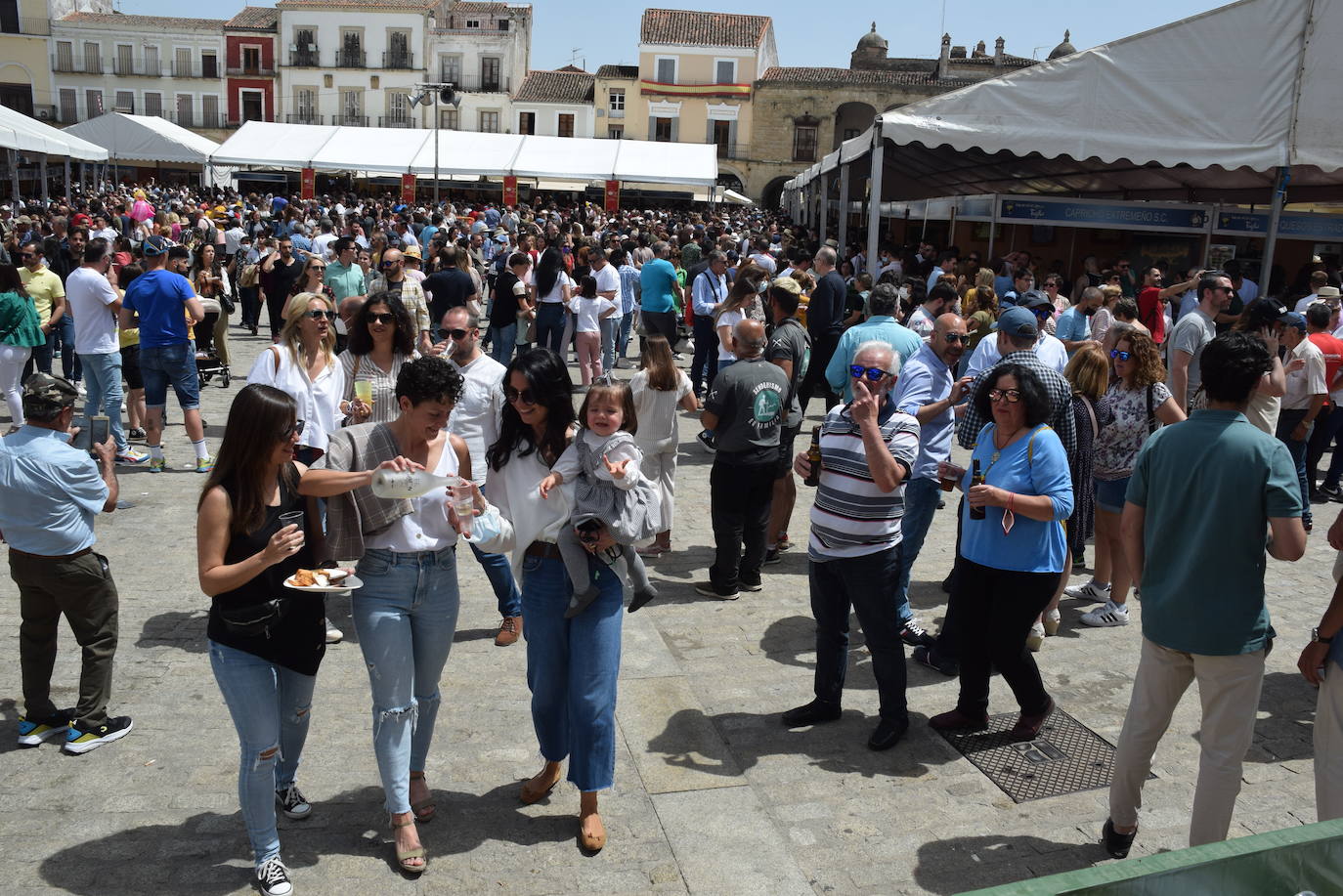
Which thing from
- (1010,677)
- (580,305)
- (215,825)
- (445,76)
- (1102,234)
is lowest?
(215,825)

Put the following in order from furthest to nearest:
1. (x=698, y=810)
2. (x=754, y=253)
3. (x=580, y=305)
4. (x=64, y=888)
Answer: (x=754, y=253)
(x=580, y=305)
(x=698, y=810)
(x=64, y=888)

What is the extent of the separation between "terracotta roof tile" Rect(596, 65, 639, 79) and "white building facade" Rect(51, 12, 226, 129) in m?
21.0

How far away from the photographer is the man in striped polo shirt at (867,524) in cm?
408

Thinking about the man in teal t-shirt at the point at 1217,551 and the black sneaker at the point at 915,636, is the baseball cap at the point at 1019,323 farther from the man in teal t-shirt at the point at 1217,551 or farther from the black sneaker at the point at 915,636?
the man in teal t-shirt at the point at 1217,551

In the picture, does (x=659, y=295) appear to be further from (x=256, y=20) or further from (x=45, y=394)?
(x=256, y=20)

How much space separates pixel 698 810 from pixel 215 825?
5.41 feet

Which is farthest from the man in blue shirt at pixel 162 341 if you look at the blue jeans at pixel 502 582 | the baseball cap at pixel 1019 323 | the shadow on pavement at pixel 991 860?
the shadow on pavement at pixel 991 860

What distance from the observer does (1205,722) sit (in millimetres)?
3381

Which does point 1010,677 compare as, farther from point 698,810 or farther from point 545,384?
point 545,384

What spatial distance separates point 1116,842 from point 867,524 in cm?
137

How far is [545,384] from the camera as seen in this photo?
360 centimetres

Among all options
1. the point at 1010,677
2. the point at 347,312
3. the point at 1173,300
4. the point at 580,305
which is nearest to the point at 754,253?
the point at 580,305

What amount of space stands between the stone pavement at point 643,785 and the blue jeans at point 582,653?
0.34m

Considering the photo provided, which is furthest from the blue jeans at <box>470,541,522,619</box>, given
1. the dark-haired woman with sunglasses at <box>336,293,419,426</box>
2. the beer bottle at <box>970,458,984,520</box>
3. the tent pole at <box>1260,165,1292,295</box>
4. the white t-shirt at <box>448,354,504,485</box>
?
the tent pole at <box>1260,165,1292,295</box>
